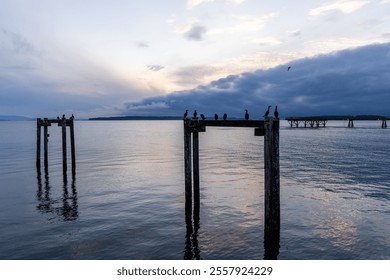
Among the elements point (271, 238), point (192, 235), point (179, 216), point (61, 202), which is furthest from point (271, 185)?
point (61, 202)

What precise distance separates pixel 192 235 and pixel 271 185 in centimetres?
365

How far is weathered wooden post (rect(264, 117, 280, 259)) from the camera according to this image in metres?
11.2

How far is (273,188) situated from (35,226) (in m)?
9.79

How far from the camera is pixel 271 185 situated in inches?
449

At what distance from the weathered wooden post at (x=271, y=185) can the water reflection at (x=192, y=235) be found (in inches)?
93.5

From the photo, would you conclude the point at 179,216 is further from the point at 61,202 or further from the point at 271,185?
the point at 61,202

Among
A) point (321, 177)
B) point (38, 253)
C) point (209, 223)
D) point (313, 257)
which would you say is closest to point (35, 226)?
point (38, 253)

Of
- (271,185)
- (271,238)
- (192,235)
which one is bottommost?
(192,235)

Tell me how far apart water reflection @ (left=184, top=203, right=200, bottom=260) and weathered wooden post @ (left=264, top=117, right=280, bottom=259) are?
93.5 inches

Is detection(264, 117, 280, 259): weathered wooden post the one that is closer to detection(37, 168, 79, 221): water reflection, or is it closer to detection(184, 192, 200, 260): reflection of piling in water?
detection(184, 192, 200, 260): reflection of piling in water

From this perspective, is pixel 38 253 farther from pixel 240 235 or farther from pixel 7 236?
pixel 240 235

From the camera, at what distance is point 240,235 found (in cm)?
1245
